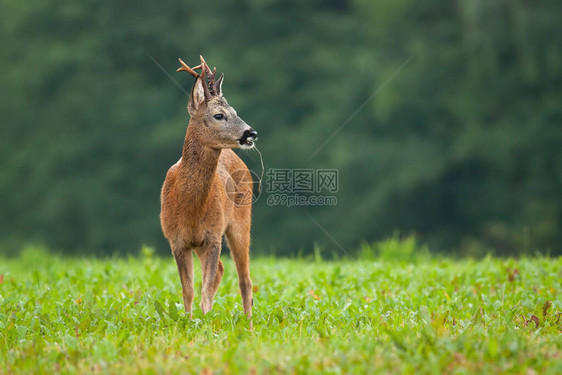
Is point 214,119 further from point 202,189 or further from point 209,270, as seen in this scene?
point 209,270

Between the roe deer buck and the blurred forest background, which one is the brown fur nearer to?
the roe deer buck

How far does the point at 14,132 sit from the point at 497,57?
13.5 m

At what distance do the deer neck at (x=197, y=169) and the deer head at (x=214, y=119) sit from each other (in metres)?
0.05

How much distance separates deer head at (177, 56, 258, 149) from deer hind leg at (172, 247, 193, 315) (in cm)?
86

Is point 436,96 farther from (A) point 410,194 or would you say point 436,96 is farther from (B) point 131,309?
(B) point 131,309

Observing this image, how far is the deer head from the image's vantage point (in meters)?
5.98

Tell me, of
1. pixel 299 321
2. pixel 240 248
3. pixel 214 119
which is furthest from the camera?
pixel 240 248

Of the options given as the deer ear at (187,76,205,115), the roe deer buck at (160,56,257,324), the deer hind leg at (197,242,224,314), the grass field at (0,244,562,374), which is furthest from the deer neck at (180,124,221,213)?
the grass field at (0,244,562,374)

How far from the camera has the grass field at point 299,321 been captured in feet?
13.5

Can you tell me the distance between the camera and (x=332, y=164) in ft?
64.0

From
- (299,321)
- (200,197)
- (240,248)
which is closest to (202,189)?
(200,197)

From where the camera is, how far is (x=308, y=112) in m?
21.3

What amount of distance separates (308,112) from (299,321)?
15954 millimetres

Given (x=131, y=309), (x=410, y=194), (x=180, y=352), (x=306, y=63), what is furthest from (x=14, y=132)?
(x=180, y=352)
